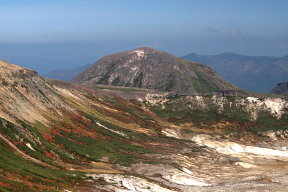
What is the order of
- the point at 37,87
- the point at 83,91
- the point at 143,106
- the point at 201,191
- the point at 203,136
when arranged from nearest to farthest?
the point at 201,191 → the point at 37,87 → the point at 203,136 → the point at 83,91 → the point at 143,106

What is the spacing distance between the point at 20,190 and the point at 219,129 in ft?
438

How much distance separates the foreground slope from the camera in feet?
239

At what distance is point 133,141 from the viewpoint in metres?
123

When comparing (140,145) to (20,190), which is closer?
(20,190)

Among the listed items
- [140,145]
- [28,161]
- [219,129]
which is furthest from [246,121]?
[28,161]

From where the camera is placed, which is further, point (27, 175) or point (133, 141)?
point (133, 141)

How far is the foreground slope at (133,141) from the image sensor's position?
239 ft

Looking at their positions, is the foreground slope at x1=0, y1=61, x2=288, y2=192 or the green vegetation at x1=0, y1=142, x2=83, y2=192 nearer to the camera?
the green vegetation at x1=0, y1=142, x2=83, y2=192

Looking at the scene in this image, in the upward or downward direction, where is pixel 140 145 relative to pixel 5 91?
downward

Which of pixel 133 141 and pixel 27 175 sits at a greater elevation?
pixel 27 175

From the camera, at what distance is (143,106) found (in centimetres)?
19162

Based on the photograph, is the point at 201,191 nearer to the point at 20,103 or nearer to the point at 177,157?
the point at 177,157

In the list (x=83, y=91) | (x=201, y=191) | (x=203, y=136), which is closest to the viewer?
(x=201, y=191)

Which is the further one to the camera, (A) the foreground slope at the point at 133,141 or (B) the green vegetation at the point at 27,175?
(A) the foreground slope at the point at 133,141
